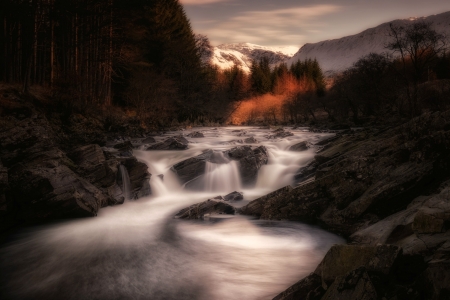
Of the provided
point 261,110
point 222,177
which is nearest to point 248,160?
point 222,177

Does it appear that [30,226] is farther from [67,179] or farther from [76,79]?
[76,79]

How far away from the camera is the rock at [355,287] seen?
140 inches

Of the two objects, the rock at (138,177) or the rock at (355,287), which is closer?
the rock at (355,287)

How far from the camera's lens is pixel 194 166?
16.0 meters

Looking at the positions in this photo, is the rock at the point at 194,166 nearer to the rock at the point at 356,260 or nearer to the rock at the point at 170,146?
the rock at the point at 170,146

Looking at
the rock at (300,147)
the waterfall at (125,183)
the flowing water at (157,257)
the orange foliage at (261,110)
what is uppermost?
the orange foliage at (261,110)

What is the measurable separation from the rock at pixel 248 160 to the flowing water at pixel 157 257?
14.9 feet

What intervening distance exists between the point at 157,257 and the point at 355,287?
5806mm

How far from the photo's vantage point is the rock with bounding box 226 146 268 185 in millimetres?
15641

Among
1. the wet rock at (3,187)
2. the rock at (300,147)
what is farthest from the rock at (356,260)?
the rock at (300,147)

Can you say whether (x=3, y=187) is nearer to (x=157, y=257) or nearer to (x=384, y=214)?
(x=157, y=257)

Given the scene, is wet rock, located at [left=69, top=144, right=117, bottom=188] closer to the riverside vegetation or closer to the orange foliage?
the riverside vegetation

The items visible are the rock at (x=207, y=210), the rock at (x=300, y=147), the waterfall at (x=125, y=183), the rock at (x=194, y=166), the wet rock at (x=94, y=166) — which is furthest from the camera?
the rock at (x=300, y=147)

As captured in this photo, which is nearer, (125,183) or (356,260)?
(356,260)
